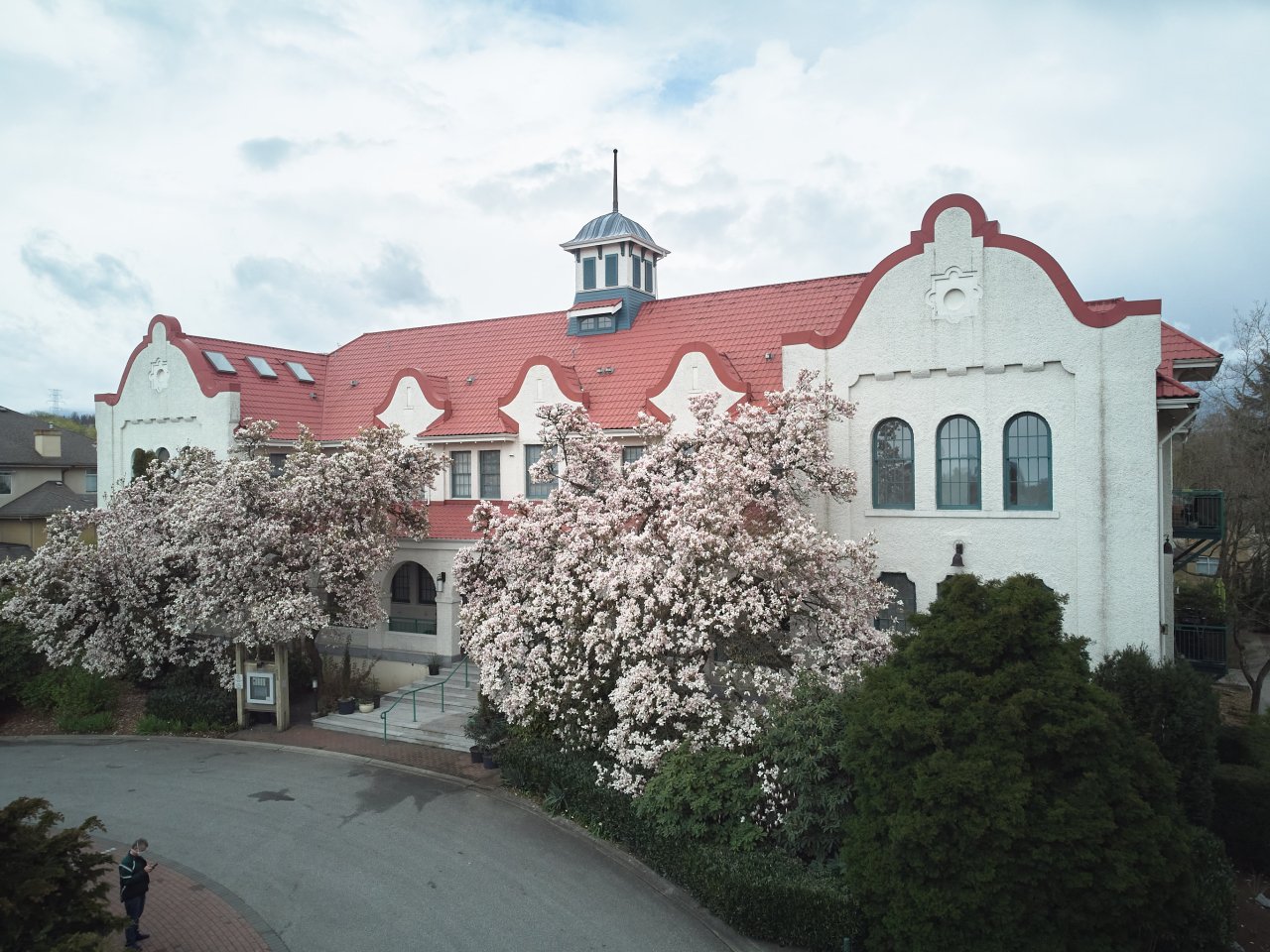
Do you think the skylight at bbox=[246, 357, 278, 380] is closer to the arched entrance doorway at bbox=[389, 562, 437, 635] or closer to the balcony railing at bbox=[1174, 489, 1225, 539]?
the arched entrance doorway at bbox=[389, 562, 437, 635]

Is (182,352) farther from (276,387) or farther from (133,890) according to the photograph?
(133,890)

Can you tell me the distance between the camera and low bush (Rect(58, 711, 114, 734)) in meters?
22.4

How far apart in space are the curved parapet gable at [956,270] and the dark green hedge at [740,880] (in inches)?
409

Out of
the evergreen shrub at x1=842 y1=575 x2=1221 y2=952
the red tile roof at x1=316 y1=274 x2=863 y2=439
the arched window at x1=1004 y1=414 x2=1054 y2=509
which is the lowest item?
the evergreen shrub at x1=842 y1=575 x2=1221 y2=952

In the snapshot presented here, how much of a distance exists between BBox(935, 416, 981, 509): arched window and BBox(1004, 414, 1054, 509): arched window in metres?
0.61

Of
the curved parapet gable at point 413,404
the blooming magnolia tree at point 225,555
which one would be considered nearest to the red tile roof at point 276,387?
the curved parapet gable at point 413,404

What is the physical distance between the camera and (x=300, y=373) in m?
31.1

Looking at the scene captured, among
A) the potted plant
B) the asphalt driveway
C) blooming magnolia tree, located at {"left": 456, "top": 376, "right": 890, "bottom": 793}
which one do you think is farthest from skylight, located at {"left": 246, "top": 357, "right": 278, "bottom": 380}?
the potted plant

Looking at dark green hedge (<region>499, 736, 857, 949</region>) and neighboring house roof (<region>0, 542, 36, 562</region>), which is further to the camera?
neighboring house roof (<region>0, 542, 36, 562</region>)

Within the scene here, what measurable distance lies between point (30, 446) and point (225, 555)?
3388cm

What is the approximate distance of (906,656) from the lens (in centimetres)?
1156

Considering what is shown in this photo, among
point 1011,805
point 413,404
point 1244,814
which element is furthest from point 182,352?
point 1244,814

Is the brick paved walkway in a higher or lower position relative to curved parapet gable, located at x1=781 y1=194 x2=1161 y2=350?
lower

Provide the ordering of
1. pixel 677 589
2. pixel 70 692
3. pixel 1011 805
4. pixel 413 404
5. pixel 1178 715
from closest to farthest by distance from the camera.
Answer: pixel 1011 805 → pixel 1178 715 → pixel 677 589 → pixel 70 692 → pixel 413 404
